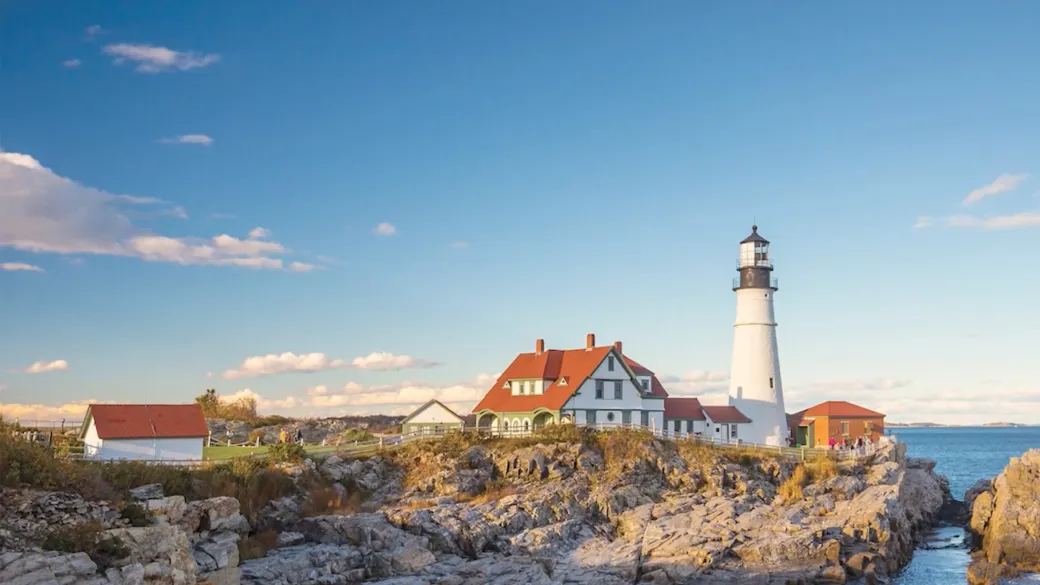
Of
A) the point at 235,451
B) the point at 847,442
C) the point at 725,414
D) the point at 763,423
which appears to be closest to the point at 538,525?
the point at 235,451

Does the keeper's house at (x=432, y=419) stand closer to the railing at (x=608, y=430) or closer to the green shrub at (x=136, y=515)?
the railing at (x=608, y=430)

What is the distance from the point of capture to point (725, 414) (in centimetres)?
4994

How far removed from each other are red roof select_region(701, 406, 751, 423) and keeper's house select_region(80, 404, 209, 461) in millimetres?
28048

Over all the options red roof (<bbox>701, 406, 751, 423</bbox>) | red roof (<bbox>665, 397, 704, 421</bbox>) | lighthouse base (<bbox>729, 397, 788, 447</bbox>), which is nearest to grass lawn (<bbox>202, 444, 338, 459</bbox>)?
red roof (<bbox>665, 397, 704, 421</bbox>)

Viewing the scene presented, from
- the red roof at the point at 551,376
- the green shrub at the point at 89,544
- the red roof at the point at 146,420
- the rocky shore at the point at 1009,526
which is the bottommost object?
the rocky shore at the point at 1009,526

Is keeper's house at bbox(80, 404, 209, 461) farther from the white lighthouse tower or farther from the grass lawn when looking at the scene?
the white lighthouse tower

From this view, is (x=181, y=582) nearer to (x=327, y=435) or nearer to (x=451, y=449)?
(x=451, y=449)

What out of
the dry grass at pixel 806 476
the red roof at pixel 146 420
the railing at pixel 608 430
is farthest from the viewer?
the railing at pixel 608 430

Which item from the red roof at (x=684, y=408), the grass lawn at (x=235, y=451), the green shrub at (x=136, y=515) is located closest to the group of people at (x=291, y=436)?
the grass lawn at (x=235, y=451)

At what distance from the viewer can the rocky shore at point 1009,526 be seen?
31.6m

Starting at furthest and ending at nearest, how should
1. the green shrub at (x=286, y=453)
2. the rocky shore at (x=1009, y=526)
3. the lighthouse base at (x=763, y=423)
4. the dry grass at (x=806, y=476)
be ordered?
the lighthouse base at (x=763, y=423), the dry grass at (x=806, y=476), the green shrub at (x=286, y=453), the rocky shore at (x=1009, y=526)

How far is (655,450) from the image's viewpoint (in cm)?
3975

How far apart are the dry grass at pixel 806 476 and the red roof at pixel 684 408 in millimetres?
8188

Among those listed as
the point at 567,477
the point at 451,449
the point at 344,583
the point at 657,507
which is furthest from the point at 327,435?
the point at 344,583
